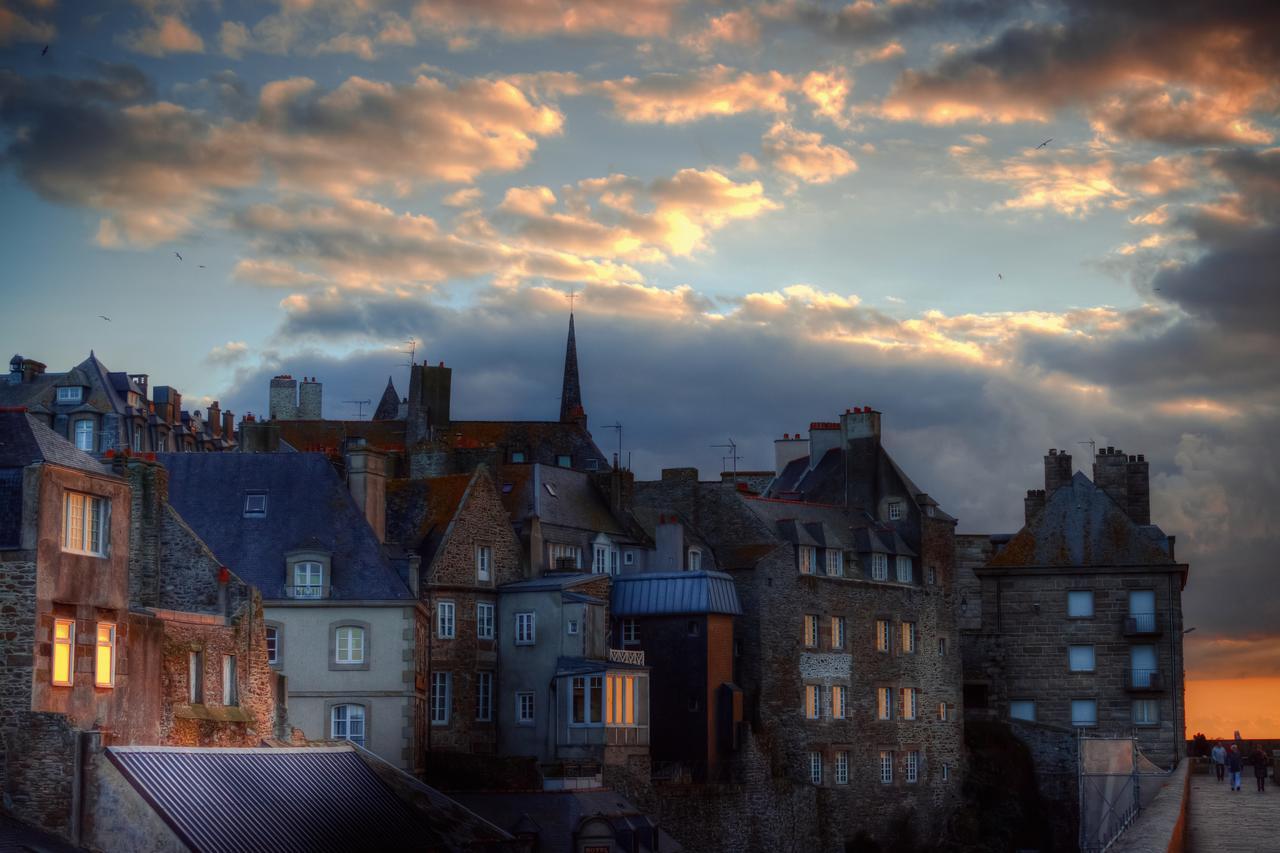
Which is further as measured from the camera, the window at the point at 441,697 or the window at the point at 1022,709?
the window at the point at 1022,709

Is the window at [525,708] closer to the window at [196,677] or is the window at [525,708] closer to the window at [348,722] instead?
the window at [348,722]

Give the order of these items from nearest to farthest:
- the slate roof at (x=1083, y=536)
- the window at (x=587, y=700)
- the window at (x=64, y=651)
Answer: the window at (x=64, y=651)
the window at (x=587, y=700)
the slate roof at (x=1083, y=536)

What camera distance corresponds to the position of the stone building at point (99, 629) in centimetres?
3469

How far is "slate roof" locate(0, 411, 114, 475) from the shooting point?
36.4m

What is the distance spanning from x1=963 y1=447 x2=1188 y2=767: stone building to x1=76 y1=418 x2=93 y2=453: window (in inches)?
1312

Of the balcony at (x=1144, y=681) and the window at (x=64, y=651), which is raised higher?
the window at (x=64, y=651)

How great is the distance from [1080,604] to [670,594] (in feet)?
62.6

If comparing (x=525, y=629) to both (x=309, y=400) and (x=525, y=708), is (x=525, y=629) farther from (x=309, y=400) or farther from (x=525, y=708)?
(x=309, y=400)

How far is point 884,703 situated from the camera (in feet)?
228

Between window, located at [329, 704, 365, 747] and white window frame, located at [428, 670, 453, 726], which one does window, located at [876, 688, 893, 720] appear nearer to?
white window frame, located at [428, 670, 453, 726]

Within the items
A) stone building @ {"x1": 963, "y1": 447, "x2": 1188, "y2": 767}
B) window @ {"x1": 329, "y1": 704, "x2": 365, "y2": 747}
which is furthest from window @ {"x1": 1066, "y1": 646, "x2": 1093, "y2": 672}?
window @ {"x1": 329, "y1": 704, "x2": 365, "y2": 747}

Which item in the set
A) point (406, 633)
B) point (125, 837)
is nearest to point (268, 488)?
point (406, 633)

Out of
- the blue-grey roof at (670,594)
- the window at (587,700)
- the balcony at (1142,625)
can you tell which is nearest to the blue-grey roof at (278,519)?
the window at (587,700)

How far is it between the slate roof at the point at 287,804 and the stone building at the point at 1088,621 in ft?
107
